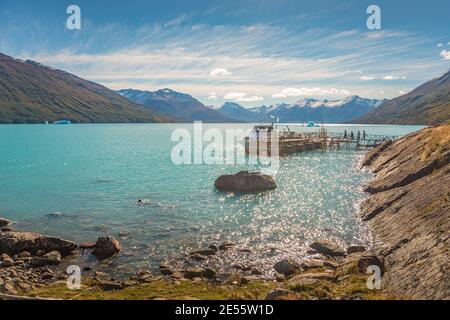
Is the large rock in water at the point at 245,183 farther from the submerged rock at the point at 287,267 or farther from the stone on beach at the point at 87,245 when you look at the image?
the submerged rock at the point at 287,267

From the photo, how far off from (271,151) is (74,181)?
215ft

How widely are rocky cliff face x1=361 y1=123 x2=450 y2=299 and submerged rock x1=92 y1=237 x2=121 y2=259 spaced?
2070cm

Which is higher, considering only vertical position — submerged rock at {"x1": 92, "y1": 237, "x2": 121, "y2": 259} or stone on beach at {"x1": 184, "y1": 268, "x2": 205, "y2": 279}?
submerged rock at {"x1": 92, "y1": 237, "x2": 121, "y2": 259}

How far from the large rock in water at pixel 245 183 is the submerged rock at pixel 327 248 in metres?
27.0

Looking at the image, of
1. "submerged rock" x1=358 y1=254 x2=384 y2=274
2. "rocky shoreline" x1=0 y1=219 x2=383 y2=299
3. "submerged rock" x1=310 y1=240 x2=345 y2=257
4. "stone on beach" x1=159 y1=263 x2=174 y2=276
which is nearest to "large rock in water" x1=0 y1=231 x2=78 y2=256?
"rocky shoreline" x1=0 y1=219 x2=383 y2=299

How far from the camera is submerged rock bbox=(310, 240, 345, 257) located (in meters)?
29.9

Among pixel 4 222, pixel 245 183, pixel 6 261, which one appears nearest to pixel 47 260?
pixel 6 261

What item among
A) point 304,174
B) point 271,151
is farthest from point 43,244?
point 271,151

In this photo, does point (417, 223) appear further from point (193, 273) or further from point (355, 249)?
point (193, 273)

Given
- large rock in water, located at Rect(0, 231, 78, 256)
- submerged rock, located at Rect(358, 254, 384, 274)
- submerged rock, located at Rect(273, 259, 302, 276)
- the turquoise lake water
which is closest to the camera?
submerged rock, located at Rect(358, 254, 384, 274)

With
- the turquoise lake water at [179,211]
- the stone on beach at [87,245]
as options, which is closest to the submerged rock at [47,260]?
the turquoise lake water at [179,211]

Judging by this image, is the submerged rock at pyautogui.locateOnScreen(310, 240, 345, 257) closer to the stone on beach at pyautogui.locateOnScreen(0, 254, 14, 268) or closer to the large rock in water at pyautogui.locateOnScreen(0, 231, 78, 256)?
the large rock in water at pyautogui.locateOnScreen(0, 231, 78, 256)

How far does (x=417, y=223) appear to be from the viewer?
2767 cm

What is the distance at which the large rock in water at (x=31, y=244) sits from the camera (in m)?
30.1
